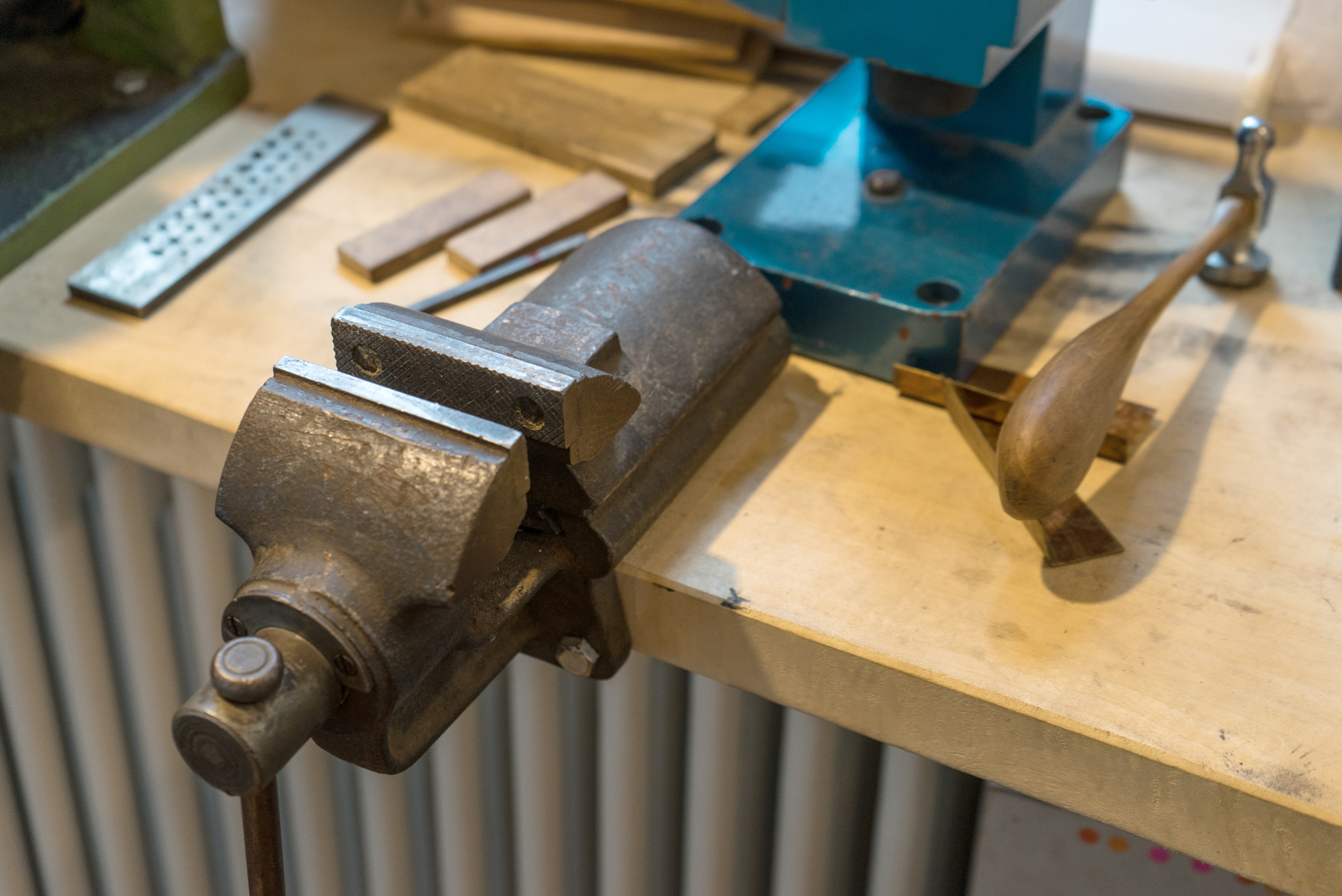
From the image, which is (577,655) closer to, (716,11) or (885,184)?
(885,184)

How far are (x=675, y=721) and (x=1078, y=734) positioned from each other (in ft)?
1.20

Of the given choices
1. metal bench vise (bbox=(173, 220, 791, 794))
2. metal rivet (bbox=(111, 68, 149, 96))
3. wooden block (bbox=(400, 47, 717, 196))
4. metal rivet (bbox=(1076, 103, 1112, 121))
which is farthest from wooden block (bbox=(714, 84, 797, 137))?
metal rivet (bbox=(111, 68, 149, 96))

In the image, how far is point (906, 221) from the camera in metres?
0.99

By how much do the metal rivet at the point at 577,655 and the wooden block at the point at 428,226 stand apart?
38 cm

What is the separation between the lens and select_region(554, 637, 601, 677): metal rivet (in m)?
0.79

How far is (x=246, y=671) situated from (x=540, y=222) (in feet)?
1.88

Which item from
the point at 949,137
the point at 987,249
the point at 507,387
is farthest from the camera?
the point at 949,137

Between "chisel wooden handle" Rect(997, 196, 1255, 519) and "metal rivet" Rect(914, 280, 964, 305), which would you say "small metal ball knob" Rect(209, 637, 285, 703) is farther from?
"metal rivet" Rect(914, 280, 964, 305)

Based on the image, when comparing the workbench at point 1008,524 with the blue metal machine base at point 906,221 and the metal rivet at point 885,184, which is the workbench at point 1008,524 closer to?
the blue metal machine base at point 906,221

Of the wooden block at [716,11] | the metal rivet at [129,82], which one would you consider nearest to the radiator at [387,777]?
the metal rivet at [129,82]

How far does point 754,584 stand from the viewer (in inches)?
30.2

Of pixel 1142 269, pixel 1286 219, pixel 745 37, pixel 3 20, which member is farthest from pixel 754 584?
pixel 3 20

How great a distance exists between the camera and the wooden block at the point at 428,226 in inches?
40.2

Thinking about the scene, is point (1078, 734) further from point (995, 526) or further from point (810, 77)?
point (810, 77)
